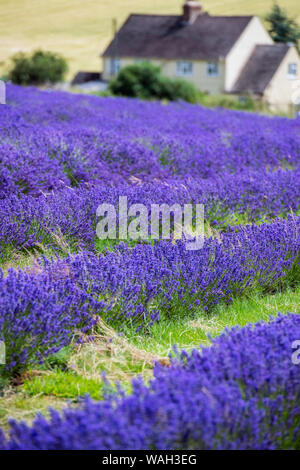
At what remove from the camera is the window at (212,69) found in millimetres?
39281

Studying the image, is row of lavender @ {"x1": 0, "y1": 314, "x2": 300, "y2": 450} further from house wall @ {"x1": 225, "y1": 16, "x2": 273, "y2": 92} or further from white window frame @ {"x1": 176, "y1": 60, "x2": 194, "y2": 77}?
white window frame @ {"x1": 176, "y1": 60, "x2": 194, "y2": 77}

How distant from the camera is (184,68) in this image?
1588 inches

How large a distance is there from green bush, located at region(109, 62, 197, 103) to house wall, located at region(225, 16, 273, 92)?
10069 millimetres

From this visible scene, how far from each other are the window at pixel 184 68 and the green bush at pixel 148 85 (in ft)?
33.5

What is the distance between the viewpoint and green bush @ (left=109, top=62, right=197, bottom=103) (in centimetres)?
2942

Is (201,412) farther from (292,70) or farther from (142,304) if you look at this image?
(292,70)

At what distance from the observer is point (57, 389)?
2930mm

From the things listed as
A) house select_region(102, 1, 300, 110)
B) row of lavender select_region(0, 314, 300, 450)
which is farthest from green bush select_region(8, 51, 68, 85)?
row of lavender select_region(0, 314, 300, 450)

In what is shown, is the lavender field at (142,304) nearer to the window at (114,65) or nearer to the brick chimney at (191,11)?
the window at (114,65)

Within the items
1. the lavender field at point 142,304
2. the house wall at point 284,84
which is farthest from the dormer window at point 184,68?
the lavender field at point 142,304

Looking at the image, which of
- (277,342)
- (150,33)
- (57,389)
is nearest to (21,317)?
(57,389)

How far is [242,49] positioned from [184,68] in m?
3.81

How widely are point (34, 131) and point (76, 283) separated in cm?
429
